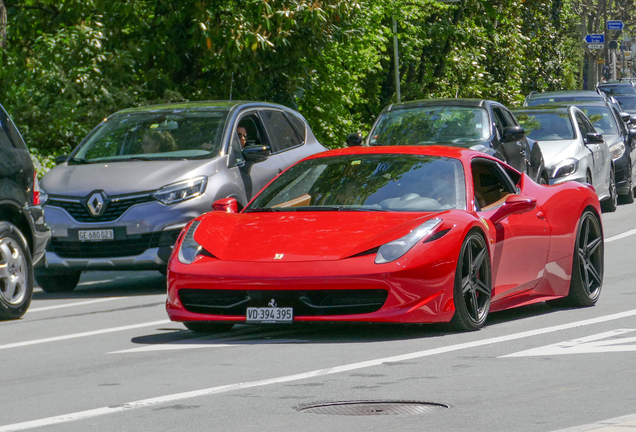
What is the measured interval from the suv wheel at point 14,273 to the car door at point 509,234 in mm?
3724

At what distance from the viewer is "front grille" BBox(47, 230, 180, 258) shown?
11539mm

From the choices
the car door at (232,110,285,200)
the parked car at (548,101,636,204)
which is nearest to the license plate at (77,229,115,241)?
the car door at (232,110,285,200)

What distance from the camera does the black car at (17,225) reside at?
32.3 feet

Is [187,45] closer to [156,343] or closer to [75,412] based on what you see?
[156,343]

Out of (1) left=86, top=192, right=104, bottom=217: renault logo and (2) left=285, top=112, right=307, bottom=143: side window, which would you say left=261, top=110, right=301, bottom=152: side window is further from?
(1) left=86, top=192, right=104, bottom=217: renault logo

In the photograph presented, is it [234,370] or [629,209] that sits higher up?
[234,370]

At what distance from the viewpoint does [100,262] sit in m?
11.6

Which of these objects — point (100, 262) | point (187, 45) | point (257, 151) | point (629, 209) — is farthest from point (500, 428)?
point (629, 209)

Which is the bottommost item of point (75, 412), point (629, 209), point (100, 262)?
point (629, 209)

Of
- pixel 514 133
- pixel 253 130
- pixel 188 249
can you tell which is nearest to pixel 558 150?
pixel 514 133

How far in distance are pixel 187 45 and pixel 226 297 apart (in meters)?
11.7

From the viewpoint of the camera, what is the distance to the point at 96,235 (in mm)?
11594

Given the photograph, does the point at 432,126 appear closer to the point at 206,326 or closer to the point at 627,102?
the point at 206,326

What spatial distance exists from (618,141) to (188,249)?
606 inches
